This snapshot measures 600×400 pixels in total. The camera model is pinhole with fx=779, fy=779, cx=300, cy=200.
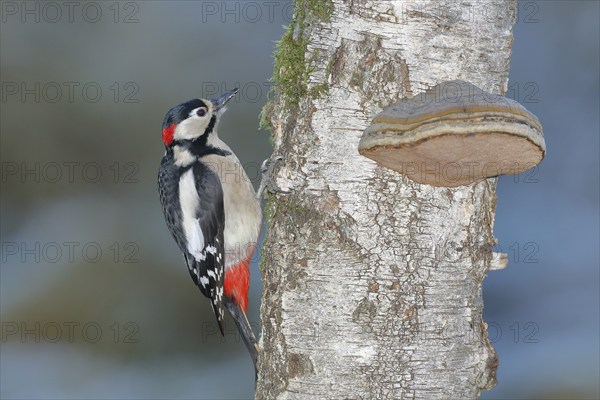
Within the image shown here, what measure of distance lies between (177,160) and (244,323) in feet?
2.88

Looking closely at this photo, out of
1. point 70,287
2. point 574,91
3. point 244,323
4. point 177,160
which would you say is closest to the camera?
point 244,323

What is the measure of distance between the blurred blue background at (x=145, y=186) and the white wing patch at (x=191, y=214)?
3.19ft

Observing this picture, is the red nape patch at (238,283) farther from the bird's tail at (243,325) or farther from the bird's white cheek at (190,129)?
the bird's white cheek at (190,129)

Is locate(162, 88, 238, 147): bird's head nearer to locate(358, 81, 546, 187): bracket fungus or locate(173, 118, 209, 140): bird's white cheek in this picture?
locate(173, 118, 209, 140): bird's white cheek

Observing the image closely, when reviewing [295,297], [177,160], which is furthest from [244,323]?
[295,297]

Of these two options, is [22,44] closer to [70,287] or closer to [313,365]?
[70,287]

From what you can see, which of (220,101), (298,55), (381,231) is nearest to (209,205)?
(220,101)

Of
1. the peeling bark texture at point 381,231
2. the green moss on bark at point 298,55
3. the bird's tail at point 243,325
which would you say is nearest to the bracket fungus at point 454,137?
the peeling bark texture at point 381,231

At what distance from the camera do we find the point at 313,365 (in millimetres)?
2170

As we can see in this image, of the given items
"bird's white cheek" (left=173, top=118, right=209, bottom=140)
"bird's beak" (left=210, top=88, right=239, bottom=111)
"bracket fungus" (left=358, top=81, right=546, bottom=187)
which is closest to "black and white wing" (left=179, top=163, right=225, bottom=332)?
"bird's white cheek" (left=173, top=118, right=209, bottom=140)

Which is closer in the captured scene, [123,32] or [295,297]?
[295,297]

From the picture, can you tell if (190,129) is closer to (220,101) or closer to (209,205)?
(220,101)

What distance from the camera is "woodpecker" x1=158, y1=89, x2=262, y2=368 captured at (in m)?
3.75

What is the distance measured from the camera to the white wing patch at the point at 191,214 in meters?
3.77
